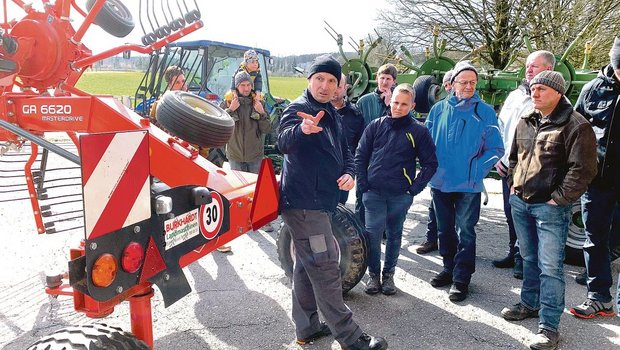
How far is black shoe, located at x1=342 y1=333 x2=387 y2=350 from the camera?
9.66 ft

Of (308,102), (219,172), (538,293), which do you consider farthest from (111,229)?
(538,293)

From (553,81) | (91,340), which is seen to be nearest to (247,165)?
(553,81)

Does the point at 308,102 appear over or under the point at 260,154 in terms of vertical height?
over

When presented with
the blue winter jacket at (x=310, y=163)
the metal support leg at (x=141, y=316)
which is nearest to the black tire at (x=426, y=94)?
the blue winter jacket at (x=310, y=163)

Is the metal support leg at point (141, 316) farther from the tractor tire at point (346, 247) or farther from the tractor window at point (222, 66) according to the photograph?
the tractor window at point (222, 66)

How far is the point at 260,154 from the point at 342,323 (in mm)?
2874

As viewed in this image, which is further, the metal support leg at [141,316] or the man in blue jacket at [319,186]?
the man in blue jacket at [319,186]

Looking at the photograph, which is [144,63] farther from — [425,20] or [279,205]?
[425,20]

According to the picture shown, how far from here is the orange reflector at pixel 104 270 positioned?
1691 millimetres

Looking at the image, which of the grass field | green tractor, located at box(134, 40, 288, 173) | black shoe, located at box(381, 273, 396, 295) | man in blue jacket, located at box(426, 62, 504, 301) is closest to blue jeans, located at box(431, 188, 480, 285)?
man in blue jacket, located at box(426, 62, 504, 301)

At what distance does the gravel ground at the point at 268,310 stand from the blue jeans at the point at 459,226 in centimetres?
23

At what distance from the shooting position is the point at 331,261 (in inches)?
113

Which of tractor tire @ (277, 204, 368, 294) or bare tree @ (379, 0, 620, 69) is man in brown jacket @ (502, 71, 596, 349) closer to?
tractor tire @ (277, 204, 368, 294)

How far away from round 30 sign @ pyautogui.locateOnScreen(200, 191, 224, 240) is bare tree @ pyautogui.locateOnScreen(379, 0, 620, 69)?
33.0ft
